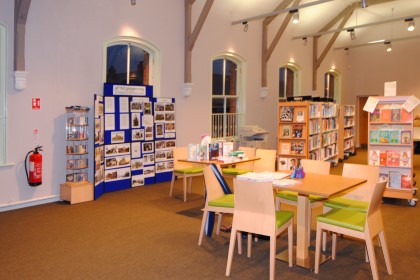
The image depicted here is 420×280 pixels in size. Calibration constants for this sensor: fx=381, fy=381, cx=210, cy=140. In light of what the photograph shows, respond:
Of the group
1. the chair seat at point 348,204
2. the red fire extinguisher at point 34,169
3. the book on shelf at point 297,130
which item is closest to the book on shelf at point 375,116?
the book on shelf at point 297,130

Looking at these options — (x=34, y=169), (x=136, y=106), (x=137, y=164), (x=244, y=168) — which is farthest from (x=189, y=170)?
(x=34, y=169)

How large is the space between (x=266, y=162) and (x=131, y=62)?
352 centimetres

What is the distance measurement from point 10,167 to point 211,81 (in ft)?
15.9

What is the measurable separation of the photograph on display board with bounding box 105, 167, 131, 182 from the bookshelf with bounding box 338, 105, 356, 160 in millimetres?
6593

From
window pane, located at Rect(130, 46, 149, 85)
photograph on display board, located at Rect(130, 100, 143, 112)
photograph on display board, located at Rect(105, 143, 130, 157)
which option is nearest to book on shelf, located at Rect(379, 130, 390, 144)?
photograph on display board, located at Rect(130, 100, 143, 112)

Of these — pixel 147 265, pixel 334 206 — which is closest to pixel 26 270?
pixel 147 265

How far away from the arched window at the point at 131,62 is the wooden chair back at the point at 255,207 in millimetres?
4538

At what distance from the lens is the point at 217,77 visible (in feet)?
31.3

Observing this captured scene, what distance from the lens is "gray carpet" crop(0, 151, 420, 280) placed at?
3.49 metres

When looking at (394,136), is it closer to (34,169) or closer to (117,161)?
(117,161)

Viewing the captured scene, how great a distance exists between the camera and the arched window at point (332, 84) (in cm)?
1428

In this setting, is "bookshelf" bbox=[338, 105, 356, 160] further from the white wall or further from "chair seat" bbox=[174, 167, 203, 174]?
"chair seat" bbox=[174, 167, 203, 174]

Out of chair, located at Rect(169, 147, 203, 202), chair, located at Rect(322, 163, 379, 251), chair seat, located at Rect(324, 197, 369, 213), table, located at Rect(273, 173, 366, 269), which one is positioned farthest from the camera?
chair, located at Rect(169, 147, 203, 202)

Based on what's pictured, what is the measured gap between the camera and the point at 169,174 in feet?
26.3
